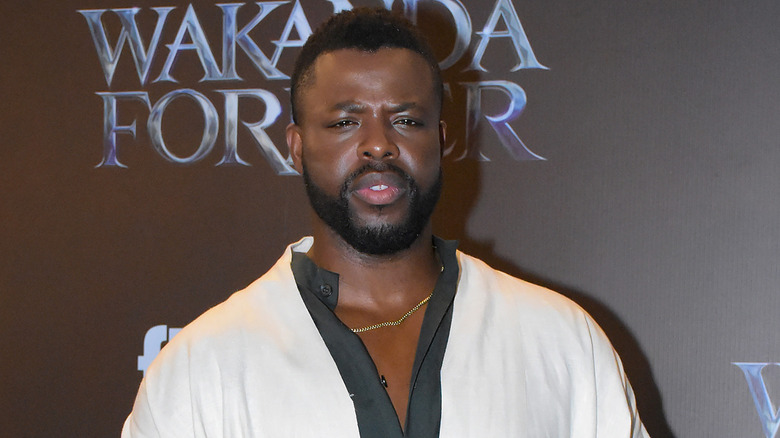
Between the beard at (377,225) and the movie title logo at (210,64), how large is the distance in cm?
84

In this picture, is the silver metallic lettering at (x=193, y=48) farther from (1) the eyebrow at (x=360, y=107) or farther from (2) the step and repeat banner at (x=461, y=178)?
(1) the eyebrow at (x=360, y=107)

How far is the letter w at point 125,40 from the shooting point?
105 inches

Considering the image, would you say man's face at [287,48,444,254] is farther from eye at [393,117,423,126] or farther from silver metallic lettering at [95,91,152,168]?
silver metallic lettering at [95,91,152,168]

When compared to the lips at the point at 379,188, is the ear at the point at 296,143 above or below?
above

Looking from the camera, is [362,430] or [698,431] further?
[698,431]

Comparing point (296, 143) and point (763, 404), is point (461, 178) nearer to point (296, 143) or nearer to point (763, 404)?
point (296, 143)

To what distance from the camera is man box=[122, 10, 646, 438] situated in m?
1.55

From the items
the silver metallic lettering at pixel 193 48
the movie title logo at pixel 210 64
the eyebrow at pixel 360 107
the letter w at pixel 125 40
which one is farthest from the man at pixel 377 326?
the letter w at pixel 125 40

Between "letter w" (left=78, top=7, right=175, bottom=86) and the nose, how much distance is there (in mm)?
1266

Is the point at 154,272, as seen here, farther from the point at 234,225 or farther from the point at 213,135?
the point at 213,135

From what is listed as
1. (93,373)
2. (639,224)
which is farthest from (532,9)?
(93,373)

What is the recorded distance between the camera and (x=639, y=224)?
2.37 m

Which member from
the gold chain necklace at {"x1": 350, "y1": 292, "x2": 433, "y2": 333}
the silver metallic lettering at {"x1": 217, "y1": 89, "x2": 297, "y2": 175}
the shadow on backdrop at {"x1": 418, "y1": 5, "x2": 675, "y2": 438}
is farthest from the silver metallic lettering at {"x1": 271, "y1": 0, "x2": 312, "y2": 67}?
the gold chain necklace at {"x1": 350, "y1": 292, "x2": 433, "y2": 333}

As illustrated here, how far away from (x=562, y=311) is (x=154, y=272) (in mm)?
1381
